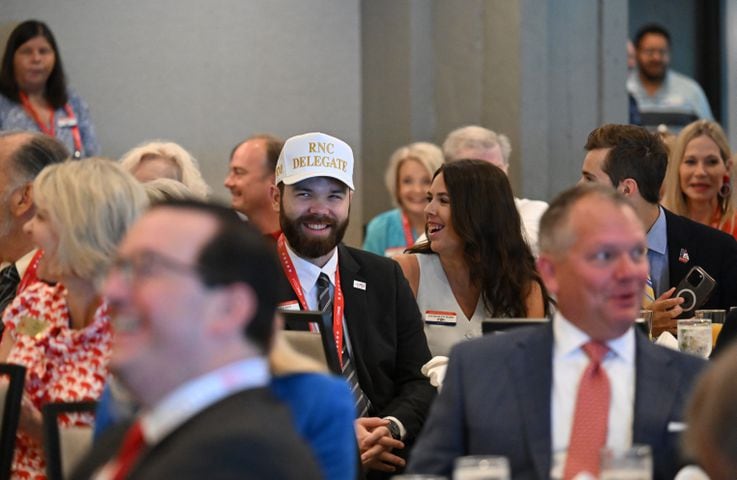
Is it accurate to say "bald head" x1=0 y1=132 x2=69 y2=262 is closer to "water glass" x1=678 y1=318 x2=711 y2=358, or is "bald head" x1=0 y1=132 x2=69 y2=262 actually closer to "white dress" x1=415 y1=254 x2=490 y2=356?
"white dress" x1=415 y1=254 x2=490 y2=356

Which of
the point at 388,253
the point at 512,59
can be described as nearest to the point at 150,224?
the point at 388,253

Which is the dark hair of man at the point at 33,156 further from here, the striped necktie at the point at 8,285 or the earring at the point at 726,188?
the earring at the point at 726,188

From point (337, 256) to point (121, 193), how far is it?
44.2 inches

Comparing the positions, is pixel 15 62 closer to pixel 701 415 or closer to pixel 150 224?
pixel 150 224

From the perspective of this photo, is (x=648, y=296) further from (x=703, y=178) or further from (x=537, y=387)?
(x=537, y=387)

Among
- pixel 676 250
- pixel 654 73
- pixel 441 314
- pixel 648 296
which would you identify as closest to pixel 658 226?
pixel 676 250

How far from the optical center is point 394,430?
12.9ft

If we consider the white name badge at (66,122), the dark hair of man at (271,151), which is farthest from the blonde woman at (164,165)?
the white name badge at (66,122)

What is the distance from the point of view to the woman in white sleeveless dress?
4438 mm

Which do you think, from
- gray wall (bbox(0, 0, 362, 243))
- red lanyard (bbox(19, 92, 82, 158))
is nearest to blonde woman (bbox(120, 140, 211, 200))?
red lanyard (bbox(19, 92, 82, 158))

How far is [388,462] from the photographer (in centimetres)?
389

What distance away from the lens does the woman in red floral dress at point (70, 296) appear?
10.4 ft

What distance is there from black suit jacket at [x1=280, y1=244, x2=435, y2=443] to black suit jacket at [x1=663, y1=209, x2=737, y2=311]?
1.19 m

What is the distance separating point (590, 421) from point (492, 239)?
188 centimetres
